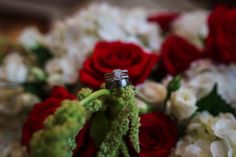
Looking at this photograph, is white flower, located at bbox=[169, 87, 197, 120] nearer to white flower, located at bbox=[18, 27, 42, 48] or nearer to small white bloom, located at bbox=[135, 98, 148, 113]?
small white bloom, located at bbox=[135, 98, 148, 113]

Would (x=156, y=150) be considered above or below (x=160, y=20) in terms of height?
below

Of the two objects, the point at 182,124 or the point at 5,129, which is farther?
the point at 5,129

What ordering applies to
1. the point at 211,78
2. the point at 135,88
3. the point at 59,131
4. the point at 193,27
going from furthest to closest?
the point at 193,27 < the point at 211,78 < the point at 135,88 < the point at 59,131

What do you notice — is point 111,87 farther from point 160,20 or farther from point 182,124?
point 160,20

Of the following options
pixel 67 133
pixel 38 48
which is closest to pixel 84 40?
pixel 38 48

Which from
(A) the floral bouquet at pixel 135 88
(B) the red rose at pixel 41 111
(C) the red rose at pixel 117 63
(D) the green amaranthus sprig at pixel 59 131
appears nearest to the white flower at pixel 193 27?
(A) the floral bouquet at pixel 135 88

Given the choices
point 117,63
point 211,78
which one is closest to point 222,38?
point 211,78

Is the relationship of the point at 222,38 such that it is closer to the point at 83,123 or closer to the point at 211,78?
the point at 211,78
